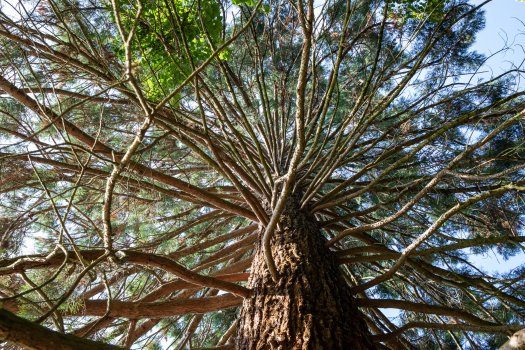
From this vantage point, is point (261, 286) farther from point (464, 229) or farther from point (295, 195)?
point (464, 229)

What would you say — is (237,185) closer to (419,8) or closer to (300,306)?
A: (300,306)

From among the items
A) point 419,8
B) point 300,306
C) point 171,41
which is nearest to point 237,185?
point 300,306

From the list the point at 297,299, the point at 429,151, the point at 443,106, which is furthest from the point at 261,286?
the point at 443,106

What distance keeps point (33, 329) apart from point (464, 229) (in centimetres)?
415

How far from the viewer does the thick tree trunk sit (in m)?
1.69

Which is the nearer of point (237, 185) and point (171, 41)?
point (237, 185)

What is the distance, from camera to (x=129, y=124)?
3908 mm

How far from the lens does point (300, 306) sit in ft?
6.00

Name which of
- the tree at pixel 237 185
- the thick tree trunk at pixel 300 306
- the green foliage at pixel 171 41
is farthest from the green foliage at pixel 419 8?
the thick tree trunk at pixel 300 306

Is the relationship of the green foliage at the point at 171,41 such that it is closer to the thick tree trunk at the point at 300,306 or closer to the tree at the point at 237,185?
the tree at the point at 237,185

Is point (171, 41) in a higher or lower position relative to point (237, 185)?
higher

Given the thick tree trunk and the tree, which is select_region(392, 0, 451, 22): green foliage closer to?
the tree

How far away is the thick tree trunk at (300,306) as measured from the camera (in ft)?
5.54

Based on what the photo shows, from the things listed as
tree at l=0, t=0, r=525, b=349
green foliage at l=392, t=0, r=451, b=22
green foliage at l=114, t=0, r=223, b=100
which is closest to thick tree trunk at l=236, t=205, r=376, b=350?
tree at l=0, t=0, r=525, b=349
